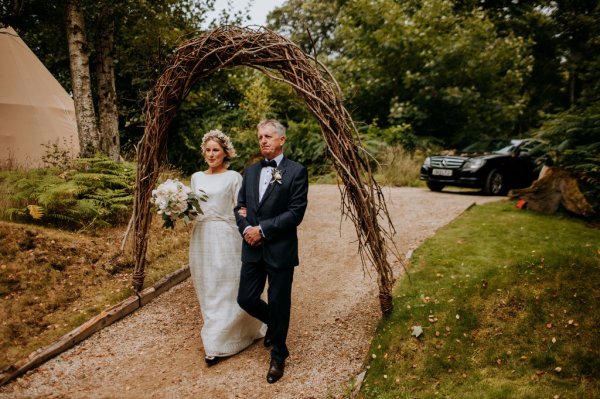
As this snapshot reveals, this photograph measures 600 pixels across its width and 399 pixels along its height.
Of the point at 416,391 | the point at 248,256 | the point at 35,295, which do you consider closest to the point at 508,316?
Result: the point at 416,391

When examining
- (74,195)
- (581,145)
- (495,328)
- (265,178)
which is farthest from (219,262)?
(581,145)

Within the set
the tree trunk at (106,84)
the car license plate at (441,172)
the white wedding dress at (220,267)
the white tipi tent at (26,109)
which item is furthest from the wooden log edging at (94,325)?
the car license plate at (441,172)

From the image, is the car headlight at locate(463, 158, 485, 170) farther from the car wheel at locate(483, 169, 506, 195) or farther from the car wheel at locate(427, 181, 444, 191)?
the car wheel at locate(427, 181, 444, 191)

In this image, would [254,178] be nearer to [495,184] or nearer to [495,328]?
[495,328]

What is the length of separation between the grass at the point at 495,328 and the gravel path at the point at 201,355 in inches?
15.1

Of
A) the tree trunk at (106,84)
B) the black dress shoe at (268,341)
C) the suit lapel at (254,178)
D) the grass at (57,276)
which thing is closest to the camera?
the suit lapel at (254,178)

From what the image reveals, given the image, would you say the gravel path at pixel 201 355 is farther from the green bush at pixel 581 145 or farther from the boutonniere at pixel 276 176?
the green bush at pixel 581 145

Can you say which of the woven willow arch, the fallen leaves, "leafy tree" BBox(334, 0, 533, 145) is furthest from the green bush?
"leafy tree" BBox(334, 0, 533, 145)

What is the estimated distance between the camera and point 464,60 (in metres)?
15.4

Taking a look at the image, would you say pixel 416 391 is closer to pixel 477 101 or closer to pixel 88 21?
pixel 88 21

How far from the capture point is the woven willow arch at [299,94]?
3.64 metres

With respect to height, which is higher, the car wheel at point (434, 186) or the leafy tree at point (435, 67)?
the leafy tree at point (435, 67)

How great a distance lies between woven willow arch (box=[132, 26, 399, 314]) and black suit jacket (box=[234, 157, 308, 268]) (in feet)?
1.49

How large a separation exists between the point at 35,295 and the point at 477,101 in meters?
16.0
